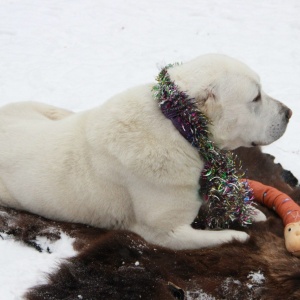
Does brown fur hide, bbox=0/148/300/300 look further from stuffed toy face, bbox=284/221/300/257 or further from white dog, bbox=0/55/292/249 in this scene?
white dog, bbox=0/55/292/249

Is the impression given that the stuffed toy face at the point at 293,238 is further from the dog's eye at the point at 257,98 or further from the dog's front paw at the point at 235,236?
the dog's eye at the point at 257,98

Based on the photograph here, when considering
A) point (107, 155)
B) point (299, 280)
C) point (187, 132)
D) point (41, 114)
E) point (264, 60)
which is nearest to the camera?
point (299, 280)

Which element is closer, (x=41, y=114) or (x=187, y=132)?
(x=187, y=132)

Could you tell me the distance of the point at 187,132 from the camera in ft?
10.2

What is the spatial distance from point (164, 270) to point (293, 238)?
80 centimetres

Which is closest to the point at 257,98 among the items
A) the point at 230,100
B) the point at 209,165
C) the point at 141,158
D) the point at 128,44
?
the point at 230,100

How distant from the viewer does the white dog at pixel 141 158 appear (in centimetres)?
317

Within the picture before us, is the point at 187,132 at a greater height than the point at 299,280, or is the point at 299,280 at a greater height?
the point at 187,132

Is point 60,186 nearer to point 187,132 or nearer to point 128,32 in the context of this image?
point 187,132

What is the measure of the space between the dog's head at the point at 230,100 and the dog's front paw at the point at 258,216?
48 cm

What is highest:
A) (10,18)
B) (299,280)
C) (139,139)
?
(139,139)

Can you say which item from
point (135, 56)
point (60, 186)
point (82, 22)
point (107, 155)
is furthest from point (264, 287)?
point (82, 22)

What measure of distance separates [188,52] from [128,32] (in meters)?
1.42

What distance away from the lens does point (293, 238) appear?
9.39ft
